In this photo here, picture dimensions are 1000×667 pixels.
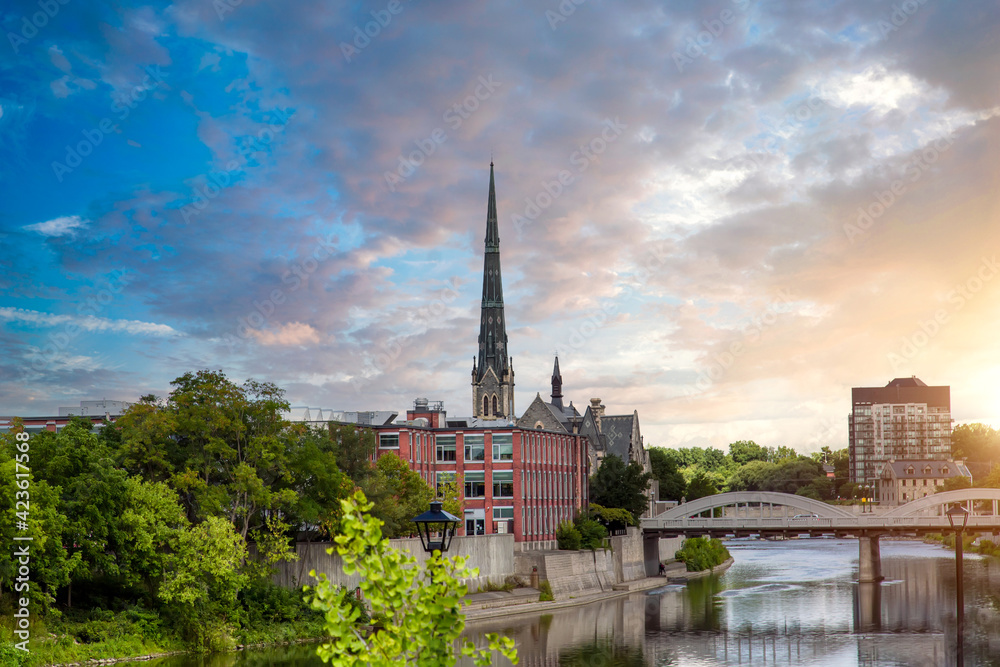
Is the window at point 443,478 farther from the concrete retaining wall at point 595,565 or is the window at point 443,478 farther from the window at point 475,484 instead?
the concrete retaining wall at point 595,565

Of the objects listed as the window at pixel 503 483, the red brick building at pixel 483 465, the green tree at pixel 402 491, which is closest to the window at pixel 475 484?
the red brick building at pixel 483 465

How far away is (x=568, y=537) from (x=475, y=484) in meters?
10.8

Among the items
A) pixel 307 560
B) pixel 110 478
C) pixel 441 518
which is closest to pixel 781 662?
pixel 307 560

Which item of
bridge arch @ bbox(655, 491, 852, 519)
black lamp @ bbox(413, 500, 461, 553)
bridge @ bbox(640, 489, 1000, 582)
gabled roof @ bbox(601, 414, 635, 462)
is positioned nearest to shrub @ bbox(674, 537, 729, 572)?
bridge arch @ bbox(655, 491, 852, 519)

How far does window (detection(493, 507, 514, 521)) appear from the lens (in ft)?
288

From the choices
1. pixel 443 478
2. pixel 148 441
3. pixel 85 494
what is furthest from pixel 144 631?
pixel 443 478

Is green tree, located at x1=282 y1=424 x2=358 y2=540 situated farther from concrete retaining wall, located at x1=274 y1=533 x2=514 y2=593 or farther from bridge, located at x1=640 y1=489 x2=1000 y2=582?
bridge, located at x1=640 y1=489 x2=1000 y2=582

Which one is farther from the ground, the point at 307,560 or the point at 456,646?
the point at 307,560

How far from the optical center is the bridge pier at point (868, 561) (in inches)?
4198

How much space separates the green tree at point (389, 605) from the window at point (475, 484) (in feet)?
247

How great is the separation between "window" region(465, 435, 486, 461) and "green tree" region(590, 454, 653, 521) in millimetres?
25383

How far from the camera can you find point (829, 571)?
409 feet

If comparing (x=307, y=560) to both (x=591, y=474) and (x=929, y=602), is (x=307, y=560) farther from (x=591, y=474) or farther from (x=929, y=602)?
(x=591, y=474)

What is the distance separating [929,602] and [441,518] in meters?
76.1
